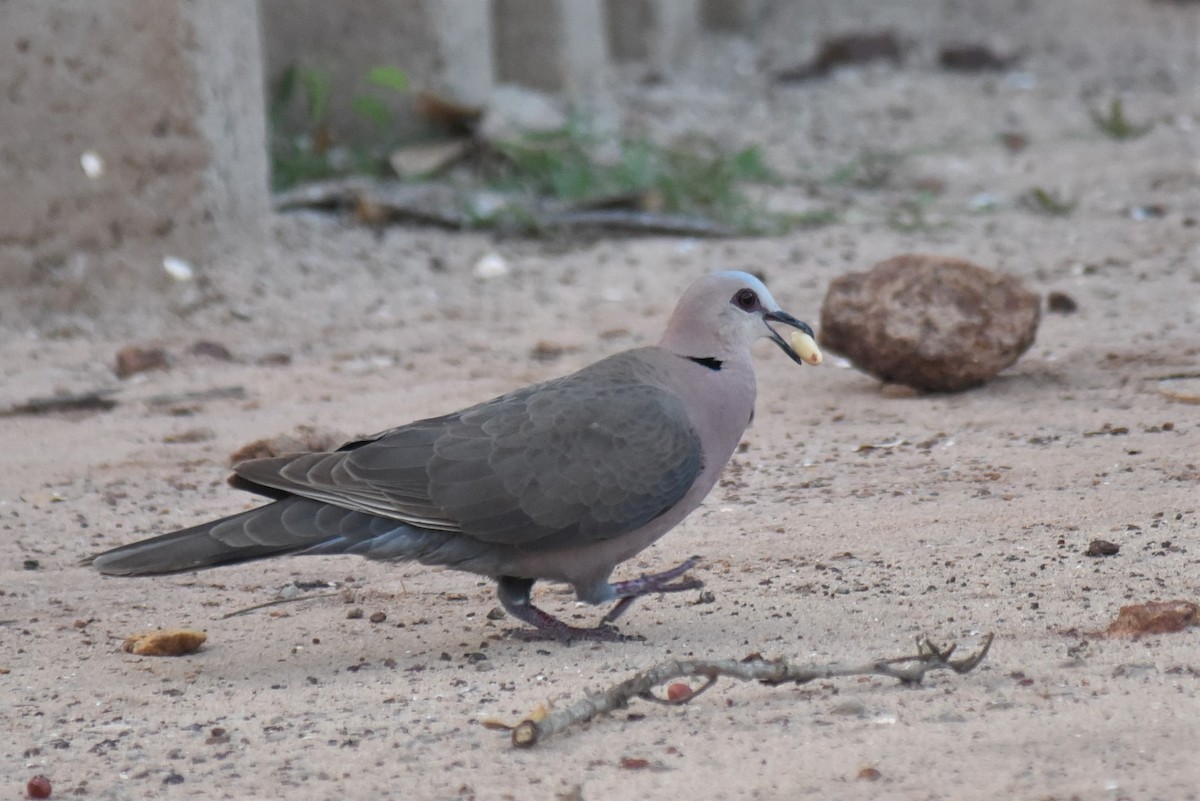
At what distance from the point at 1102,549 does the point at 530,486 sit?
1.26m

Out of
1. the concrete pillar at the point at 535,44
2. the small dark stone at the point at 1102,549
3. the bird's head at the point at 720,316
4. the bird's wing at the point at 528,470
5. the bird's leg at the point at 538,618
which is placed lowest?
the bird's leg at the point at 538,618

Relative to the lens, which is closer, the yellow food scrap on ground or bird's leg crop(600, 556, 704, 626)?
the yellow food scrap on ground

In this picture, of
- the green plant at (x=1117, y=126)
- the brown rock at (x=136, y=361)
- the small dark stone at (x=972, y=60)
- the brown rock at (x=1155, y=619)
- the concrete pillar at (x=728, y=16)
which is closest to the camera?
the brown rock at (x=1155, y=619)

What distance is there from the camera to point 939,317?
16.0 feet

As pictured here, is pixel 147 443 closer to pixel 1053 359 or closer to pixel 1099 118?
pixel 1053 359

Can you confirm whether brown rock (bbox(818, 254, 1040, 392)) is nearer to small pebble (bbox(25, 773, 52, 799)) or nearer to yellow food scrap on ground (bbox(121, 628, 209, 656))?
yellow food scrap on ground (bbox(121, 628, 209, 656))

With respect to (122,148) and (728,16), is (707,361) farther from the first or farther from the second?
(728,16)

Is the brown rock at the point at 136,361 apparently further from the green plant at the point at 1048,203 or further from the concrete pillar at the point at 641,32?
the concrete pillar at the point at 641,32

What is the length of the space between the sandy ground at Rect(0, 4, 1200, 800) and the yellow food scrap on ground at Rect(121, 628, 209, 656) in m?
0.06

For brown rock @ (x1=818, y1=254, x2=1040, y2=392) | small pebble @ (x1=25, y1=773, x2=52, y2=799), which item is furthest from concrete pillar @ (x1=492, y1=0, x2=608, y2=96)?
small pebble @ (x1=25, y1=773, x2=52, y2=799)

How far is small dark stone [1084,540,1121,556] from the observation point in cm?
349

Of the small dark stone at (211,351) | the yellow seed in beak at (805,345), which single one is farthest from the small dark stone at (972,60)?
the yellow seed in beak at (805,345)

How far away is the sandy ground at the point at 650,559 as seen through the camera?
2.62 metres

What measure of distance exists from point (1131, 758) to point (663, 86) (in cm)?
995
